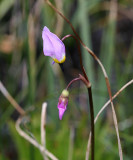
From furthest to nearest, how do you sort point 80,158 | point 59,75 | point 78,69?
point 78,69, point 59,75, point 80,158

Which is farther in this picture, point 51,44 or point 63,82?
point 63,82

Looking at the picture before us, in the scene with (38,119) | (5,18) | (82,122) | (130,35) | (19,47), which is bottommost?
(130,35)

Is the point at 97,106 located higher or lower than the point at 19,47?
lower

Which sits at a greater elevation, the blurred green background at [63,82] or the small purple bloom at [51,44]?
the small purple bloom at [51,44]

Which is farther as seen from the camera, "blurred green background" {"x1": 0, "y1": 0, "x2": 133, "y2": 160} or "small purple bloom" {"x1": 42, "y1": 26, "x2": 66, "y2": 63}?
"blurred green background" {"x1": 0, "y1": 0, "x2": 133, "y2": 160}

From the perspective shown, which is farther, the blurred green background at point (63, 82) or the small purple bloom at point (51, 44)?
the blurred green background at point (63, 82)

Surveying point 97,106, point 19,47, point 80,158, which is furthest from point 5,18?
point 80,158

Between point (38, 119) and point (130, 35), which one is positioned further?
point (130, 35)

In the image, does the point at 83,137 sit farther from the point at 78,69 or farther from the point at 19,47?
the point at 78,69
